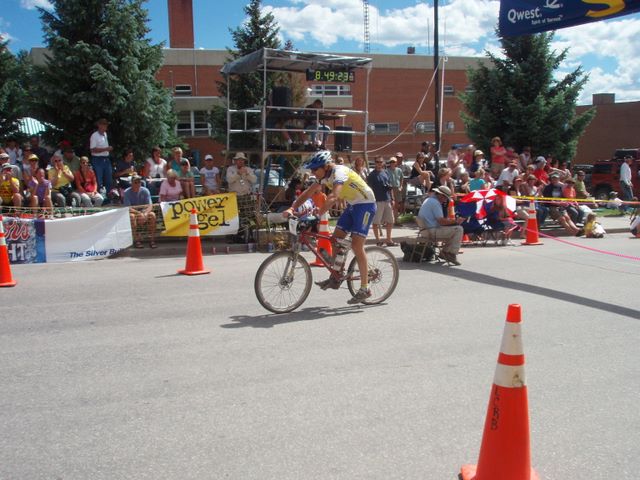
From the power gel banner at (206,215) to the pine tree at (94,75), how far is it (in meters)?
6.67

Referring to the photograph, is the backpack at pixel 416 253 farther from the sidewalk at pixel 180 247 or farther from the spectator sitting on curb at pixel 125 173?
the spectator sitting on curb at pixel 125 173

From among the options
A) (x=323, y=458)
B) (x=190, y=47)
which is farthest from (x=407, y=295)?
(x=190, y=47)

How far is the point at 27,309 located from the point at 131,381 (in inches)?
126

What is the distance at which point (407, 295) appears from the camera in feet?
27.2

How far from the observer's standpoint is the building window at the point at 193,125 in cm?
3509

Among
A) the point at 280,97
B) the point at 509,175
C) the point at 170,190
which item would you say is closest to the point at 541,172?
the point at 509,175

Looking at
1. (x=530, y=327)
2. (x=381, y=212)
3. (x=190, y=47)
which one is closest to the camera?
(x=530, y=327)

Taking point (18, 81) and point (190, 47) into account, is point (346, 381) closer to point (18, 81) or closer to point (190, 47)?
point (18, 81)

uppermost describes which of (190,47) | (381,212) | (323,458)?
(190,47)

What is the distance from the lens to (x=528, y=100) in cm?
2269


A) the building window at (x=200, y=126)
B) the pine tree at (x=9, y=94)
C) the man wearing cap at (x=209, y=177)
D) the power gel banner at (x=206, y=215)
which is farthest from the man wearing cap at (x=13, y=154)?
the building window at (x=200, y=126)

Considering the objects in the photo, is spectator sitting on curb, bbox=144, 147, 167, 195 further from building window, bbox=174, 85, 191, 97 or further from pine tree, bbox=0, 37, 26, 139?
building window, bbox=174, 85, 191, 97

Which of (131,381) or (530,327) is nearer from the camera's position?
(131,381)

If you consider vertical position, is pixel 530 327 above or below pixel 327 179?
below
